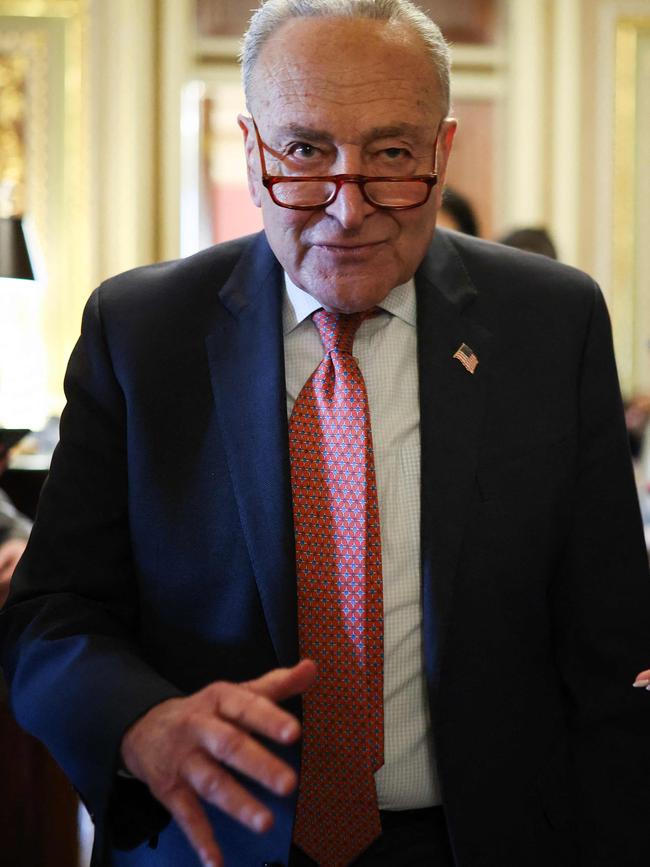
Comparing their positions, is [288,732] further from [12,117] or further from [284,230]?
[12,117]

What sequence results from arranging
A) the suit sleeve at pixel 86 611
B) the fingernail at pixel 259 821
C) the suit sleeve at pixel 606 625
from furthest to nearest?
the suit sleeve at pixel 606 625 → the suit sleeve at pixel 86 611 → the fingernail at pixel 259 821

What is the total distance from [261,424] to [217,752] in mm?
445

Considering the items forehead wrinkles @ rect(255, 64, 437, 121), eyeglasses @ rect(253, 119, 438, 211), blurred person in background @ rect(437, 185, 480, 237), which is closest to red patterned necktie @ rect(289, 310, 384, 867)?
eyeglasses @ rect(253, 119, 438, 211)

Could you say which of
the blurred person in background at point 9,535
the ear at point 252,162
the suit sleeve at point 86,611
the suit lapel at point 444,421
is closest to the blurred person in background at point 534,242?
the blurred person in background at point 9,535

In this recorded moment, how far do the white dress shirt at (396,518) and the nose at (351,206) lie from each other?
16 cm

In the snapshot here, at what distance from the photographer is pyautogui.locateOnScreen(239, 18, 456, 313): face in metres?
1.20

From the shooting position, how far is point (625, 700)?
51.5 inches

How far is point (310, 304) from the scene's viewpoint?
4.41 feet

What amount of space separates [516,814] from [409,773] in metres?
0.14

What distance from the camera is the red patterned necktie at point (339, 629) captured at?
1235 mm

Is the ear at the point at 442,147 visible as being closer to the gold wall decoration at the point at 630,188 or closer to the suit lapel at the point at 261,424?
the suit lapel at the point at 261,424

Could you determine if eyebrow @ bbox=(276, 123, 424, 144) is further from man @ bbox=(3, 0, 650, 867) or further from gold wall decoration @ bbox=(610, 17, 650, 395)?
gold wall decoration @ bbox=(610, 17, 650, 395)

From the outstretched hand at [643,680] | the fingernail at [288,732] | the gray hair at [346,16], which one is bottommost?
the outstretched hand at [643,680]

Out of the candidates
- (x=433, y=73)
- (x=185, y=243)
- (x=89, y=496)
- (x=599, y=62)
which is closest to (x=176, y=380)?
(x=89, y=496)
